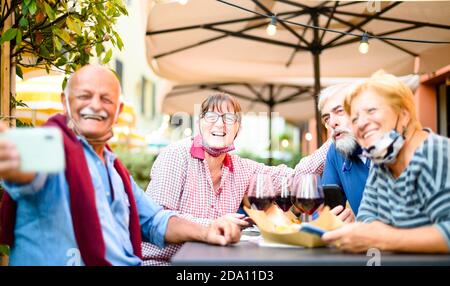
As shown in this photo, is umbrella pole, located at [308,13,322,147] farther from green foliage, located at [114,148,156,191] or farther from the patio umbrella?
green foliage, located at [114,148,156,191]

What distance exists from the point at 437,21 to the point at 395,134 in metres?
1.17

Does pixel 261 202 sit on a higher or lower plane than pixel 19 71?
lower

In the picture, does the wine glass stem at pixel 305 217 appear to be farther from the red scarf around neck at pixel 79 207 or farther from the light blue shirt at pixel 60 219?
the red scarf around neck at pixel 79 207

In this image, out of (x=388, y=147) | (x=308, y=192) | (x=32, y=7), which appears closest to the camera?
(x=388, y=147)

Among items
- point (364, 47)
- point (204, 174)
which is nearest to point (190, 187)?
point (204, 174)

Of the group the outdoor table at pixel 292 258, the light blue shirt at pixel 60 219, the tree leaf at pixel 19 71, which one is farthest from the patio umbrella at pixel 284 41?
the light blue shirt at pixel 60 219

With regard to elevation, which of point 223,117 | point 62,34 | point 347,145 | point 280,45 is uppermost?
point 280,45

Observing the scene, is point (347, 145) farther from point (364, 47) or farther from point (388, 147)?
point (364, 47)

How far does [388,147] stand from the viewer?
1.59 metres

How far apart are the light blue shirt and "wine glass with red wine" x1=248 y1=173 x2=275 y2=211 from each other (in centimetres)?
41

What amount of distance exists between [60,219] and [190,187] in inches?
34.8

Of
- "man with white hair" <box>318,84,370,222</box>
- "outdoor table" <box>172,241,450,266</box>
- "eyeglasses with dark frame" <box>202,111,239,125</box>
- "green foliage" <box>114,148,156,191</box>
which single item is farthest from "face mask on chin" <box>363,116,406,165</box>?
"green foliage" <box>114,148,156,191</box>

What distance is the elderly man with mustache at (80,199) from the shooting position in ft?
4.81

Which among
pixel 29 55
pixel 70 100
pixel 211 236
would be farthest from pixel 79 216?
pixel 29 55
